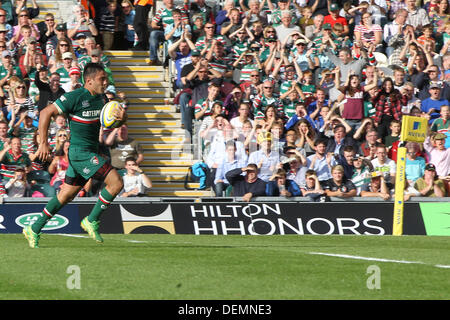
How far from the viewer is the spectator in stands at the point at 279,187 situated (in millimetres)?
19250

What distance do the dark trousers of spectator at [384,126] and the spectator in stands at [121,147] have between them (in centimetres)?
555

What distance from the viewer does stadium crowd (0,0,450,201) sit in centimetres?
1980

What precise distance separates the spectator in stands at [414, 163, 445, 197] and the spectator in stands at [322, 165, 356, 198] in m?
1.47

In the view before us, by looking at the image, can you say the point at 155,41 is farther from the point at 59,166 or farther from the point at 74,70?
the point at 59,166

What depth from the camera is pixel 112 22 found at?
24.5 meters

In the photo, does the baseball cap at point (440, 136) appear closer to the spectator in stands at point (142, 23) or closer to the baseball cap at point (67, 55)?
the spectator in stands at point (142, 23)

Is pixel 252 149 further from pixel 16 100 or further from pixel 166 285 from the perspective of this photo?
pixel 166 285

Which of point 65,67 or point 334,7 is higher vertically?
point 334,7

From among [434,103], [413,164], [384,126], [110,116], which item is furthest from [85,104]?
[434,103]

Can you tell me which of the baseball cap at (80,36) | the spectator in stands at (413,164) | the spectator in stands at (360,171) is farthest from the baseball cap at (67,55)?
the spectator in stands at (413,164)

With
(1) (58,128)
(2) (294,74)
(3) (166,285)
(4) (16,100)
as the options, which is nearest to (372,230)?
(2) (294,74)

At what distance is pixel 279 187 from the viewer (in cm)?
1936

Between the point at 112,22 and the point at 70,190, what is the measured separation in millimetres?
12789

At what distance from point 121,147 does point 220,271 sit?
11.8 meters
